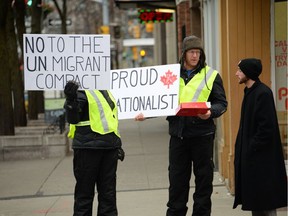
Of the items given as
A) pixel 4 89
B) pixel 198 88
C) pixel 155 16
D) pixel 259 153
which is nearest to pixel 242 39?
pixel 198 88

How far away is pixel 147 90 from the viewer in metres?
7.04

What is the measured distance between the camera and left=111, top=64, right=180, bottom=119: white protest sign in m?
6.88

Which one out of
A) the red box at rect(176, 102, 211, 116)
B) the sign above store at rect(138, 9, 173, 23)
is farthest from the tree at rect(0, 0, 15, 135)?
the red box at rect(176, 102, 211, 116)

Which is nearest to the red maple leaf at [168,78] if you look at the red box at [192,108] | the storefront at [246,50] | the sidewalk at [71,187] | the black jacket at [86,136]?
the red box at [192,108]

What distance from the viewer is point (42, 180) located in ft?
37.1

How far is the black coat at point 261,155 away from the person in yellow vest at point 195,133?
52 cm

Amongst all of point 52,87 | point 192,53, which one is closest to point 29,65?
point 52,87

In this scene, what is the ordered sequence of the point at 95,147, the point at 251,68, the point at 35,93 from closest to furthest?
the point at 251,68, the point at 95,147, the point at 35,93

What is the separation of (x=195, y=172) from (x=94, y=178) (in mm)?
1013

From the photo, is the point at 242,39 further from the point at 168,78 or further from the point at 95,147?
the point at 95,147

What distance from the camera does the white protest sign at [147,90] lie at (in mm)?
6875

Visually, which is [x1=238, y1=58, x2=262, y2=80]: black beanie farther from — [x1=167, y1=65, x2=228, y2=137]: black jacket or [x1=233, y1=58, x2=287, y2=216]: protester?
[x1=167, y1=65, x2=228, y2=137]: black jacket

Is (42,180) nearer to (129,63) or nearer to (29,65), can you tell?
(29,65)

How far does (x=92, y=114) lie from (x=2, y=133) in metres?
8.74
